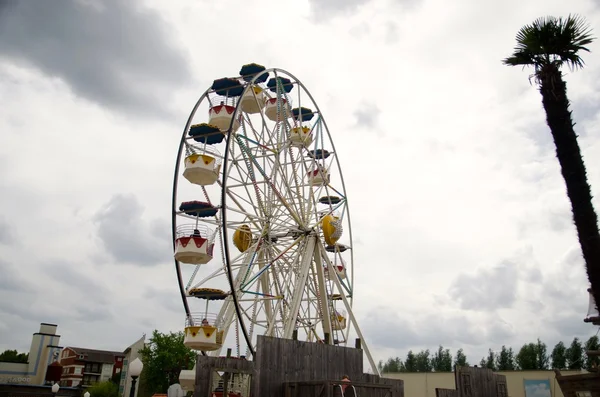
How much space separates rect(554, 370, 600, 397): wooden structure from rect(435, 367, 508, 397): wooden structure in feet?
15.6

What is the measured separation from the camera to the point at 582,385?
12.1 m

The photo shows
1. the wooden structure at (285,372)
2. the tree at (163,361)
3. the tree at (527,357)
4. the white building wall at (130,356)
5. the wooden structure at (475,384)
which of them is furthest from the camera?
the tree at (527,357)

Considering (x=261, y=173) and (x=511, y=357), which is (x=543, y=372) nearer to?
(x=261, y=173)

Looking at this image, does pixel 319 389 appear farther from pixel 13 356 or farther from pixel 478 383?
pixel 13 356

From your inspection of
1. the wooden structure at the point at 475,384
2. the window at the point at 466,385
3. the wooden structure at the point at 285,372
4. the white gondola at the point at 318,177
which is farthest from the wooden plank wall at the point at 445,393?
the white gondola at the point at 318,177

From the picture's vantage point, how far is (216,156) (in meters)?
21.9

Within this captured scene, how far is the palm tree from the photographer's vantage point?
909cm

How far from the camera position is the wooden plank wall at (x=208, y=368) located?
37.7 feet

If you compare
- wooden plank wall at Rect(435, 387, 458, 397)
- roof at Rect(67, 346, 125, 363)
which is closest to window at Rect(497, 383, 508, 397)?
wooden plank wall at Rect(435, 387, 458, 397)

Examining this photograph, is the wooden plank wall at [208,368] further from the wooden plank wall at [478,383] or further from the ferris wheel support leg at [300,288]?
the wooden plank wall at [478,383]

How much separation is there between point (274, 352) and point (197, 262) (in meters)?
8.86

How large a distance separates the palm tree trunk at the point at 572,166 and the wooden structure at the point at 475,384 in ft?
29.6

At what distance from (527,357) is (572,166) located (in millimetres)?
65849

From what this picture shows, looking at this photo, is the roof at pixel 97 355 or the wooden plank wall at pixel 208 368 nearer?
the wooden plank wall at pixel 208 368
